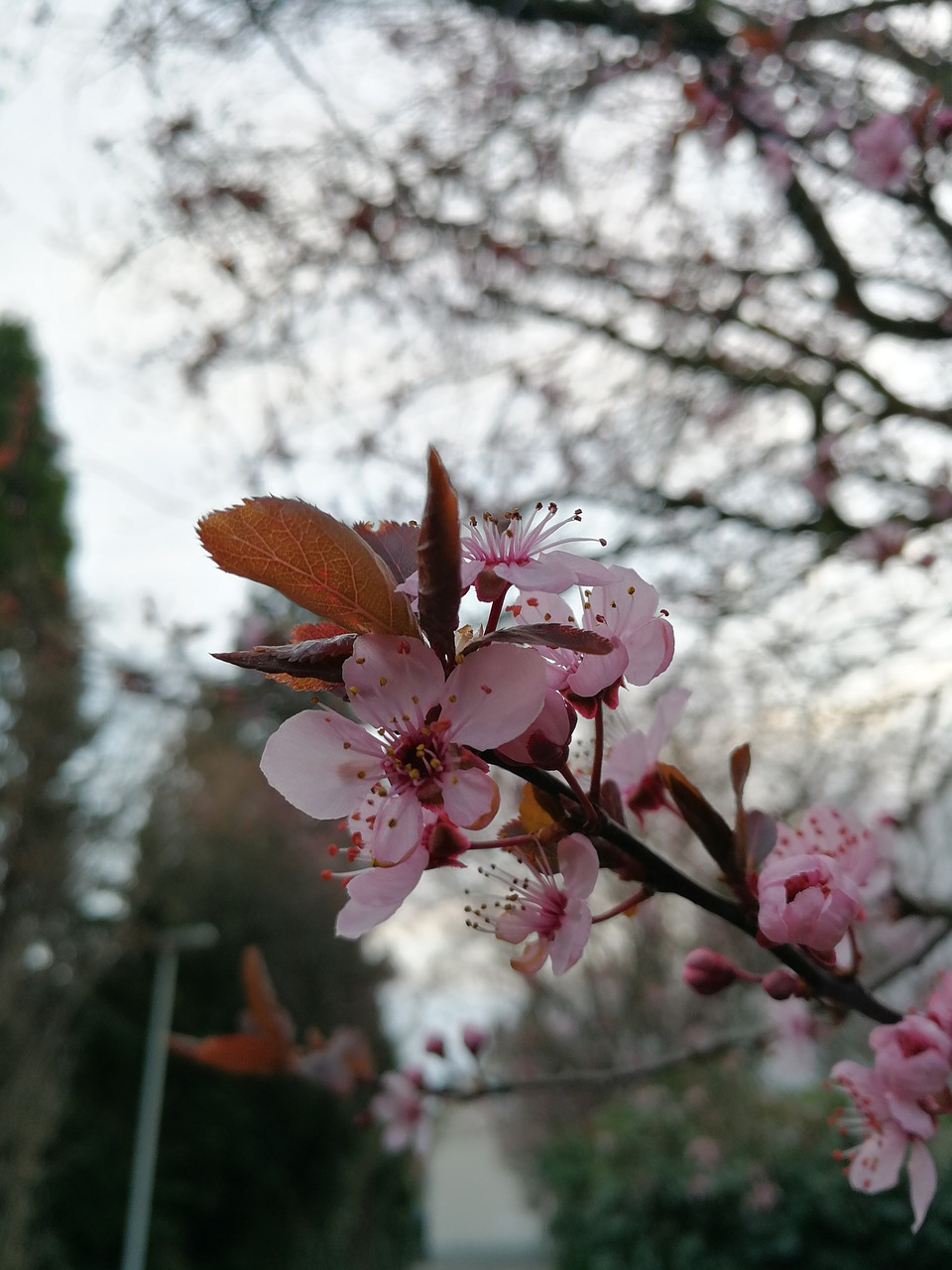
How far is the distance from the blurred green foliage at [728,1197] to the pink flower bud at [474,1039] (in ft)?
9.94

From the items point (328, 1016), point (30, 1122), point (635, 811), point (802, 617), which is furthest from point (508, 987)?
point (635, 811)

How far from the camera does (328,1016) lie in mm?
12328

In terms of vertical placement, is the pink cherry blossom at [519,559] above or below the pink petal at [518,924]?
above

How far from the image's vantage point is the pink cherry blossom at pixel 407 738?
627 mm

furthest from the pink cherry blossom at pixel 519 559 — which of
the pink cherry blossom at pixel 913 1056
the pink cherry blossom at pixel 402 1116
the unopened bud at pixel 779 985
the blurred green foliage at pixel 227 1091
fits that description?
the blurred green foliage at pixel 227 1091

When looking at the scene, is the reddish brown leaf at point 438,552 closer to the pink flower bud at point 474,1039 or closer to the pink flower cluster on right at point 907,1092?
the pink flower cluster on right at point 907,1092

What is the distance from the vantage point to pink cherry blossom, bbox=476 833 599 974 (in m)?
0.68

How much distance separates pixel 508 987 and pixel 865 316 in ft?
40.7

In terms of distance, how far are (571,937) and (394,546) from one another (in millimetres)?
317

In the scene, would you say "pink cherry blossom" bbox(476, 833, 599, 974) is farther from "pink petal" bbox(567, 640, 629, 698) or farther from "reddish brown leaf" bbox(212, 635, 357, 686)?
"reddish brown leaf" bbox(212, 635, 357, 686)

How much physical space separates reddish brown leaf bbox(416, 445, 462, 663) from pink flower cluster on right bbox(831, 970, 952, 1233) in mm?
547

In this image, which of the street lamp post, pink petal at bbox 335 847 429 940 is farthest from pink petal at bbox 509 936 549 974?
the street lamp post

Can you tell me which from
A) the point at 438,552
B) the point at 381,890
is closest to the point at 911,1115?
the point at 381,890

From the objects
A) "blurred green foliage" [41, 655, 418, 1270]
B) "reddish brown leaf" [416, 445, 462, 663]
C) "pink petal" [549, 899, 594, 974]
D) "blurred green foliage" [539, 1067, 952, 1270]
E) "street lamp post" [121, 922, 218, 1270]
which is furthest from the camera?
"blurred green foliage" [41, 655, 418, 1270]
